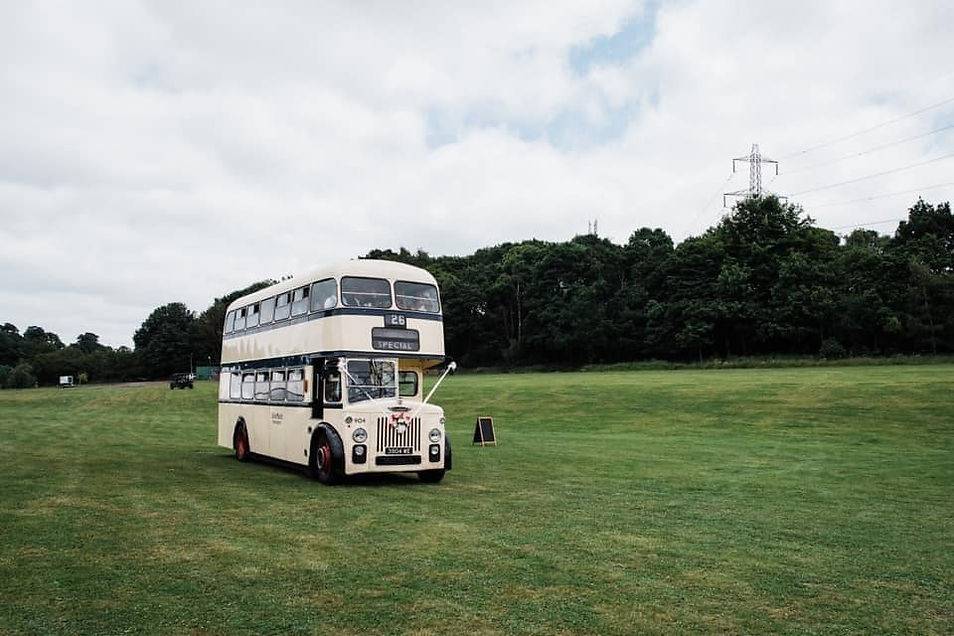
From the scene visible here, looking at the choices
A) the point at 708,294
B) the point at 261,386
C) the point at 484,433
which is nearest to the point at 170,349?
the point at 708,294

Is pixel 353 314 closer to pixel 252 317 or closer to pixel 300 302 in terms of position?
pixel 300 302

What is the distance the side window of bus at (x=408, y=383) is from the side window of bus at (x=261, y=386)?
5.10 meters

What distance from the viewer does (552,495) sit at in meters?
15.1

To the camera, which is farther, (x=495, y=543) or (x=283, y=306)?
(x=283, y=306)

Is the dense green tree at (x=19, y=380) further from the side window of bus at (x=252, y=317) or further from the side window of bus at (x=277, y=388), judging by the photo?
the side window of bus at (x=277, y=388)

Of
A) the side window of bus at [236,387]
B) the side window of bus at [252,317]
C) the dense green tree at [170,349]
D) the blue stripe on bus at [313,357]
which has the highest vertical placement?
the dense green tree at [170,349]

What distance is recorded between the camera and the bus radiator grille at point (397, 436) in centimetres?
1681

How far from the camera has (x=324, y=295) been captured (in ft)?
59.6

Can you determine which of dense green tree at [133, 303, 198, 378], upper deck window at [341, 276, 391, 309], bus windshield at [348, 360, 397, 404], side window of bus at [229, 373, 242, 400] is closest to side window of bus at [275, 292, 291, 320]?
upper deck window at [341, 276, 391, 309]

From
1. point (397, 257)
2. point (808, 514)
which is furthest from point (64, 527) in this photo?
point (397, 257)

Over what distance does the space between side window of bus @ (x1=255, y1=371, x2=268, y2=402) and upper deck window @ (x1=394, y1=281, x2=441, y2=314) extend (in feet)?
18.0

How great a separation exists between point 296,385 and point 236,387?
5.87 metres

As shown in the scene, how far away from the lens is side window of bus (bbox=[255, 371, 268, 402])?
70.7 ft

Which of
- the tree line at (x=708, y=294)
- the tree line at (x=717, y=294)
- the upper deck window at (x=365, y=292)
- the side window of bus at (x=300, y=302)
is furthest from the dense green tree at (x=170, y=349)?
the upper deck window at (x=365, y=292)
